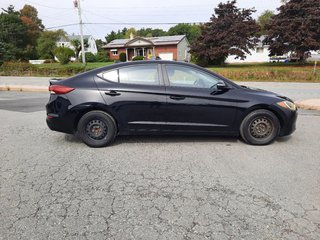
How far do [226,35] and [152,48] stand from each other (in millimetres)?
17478

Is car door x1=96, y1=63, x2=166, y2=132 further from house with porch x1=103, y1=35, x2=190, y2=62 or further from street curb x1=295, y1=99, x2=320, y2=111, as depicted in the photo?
house with porch x1=103, y1=35, x2=190, y2=62

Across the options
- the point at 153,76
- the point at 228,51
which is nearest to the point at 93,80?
the point at 153,76

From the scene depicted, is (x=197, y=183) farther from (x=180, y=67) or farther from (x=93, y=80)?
(x=93, y=80)

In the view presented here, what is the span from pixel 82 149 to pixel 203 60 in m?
33.3

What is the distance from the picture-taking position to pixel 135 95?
4.57 m

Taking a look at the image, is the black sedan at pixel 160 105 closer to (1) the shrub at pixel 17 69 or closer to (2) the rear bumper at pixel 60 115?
(2) the rear bumper at pixel 60 115

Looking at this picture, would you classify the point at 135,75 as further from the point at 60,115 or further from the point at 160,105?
the point at 60,115

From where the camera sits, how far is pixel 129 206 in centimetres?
288

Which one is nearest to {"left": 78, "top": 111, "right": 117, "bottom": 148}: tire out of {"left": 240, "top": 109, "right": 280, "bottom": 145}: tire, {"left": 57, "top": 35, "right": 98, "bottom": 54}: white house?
{"left": 240, "top": 109, "right": 280, "bottom": 145}: tire

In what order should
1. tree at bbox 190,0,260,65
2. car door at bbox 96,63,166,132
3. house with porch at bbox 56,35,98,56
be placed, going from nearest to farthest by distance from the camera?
car door at bbox 96,63,166,132, tree at bbox 190,0,260,65, house with porch at bbox 56,35,98,56

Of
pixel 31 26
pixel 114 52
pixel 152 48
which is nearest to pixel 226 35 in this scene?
pixel 152 48

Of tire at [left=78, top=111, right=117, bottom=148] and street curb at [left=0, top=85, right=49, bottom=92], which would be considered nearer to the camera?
tire at [left=78, top=111, right=117, bottom=148]

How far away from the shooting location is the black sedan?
4574 mm

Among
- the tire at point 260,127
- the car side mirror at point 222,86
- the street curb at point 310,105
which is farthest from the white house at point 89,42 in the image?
the tire at point 260,127
